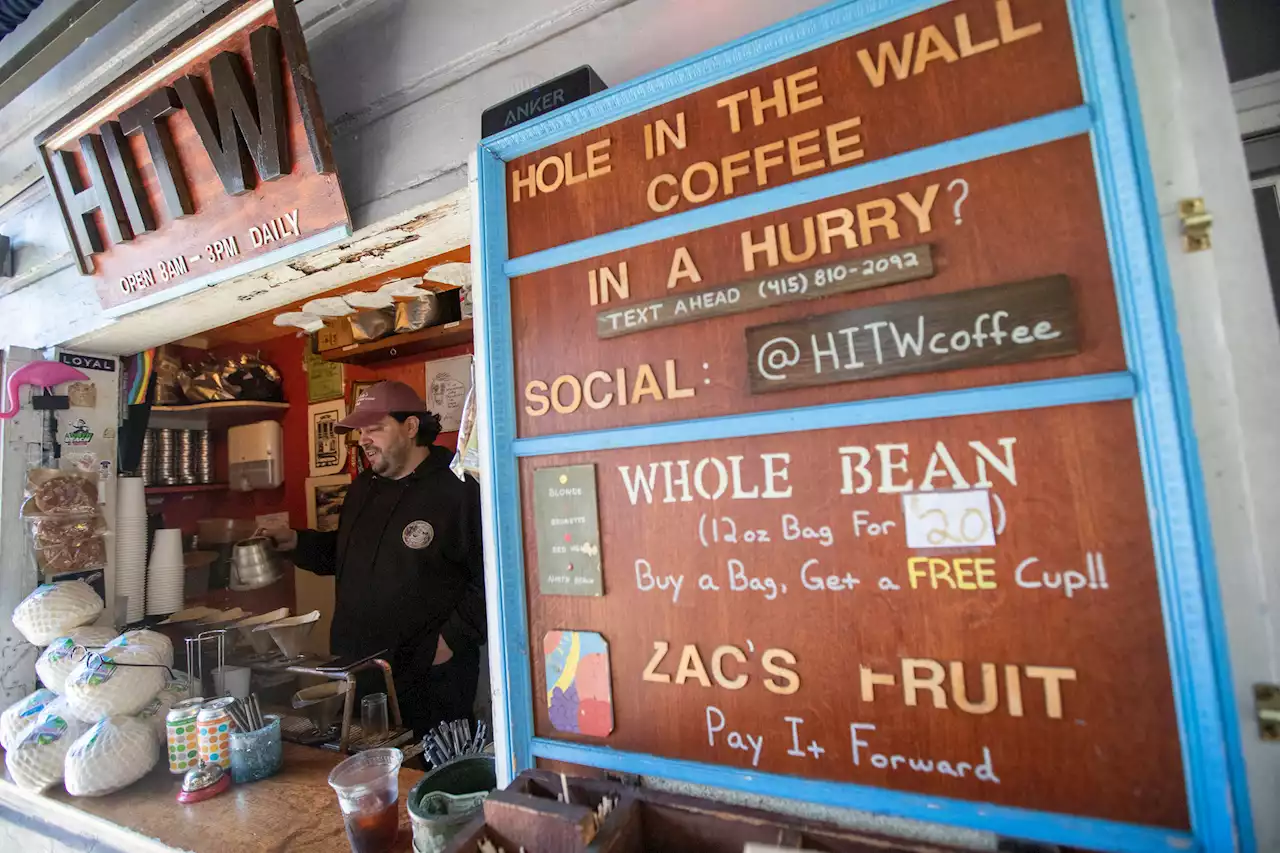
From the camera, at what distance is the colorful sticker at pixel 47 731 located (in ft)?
5.70

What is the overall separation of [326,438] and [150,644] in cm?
200

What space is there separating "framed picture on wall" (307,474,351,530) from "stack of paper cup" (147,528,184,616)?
3.33 feet

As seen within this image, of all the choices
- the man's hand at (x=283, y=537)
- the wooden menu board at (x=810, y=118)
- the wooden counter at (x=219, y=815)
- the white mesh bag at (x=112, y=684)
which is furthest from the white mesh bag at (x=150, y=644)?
the wooden menu board at (x=810, y=118)

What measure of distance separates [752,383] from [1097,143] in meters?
0.55

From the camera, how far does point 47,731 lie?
176 centimetres

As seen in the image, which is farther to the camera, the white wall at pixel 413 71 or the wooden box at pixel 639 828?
the white wall at pixel 413 71

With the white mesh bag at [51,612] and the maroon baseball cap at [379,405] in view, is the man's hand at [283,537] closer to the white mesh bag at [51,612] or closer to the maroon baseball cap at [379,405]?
the maroon baseball cap at [379,405]

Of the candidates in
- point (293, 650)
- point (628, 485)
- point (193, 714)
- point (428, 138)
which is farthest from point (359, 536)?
point (628, 485)

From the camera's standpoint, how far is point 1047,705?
0.79m

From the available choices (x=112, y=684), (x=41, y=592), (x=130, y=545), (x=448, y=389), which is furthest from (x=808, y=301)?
(x=130, y=545)

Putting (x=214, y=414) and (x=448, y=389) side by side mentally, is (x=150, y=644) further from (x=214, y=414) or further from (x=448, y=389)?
(x=214, y=414)

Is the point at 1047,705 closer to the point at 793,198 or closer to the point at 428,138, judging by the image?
the point at 793,198

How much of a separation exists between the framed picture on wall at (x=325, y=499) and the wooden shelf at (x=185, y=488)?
0.58 metres

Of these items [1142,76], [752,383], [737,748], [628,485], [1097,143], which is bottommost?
[737,748]
